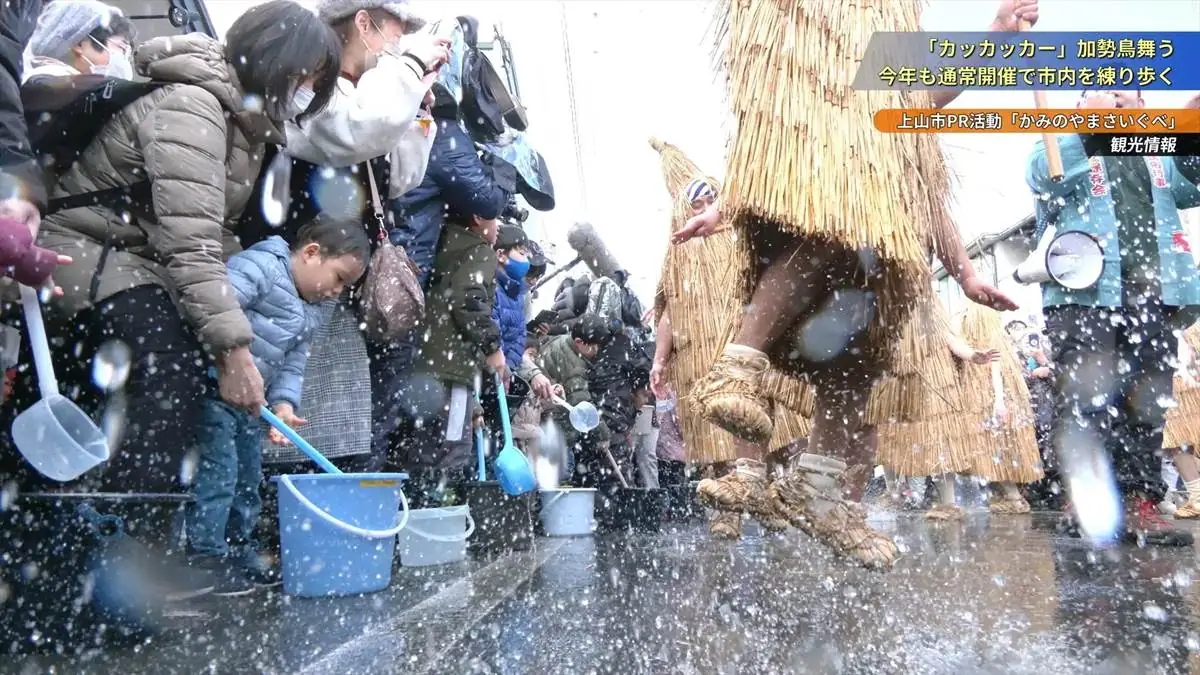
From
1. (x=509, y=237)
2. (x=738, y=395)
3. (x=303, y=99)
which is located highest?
(x=303, y=99)

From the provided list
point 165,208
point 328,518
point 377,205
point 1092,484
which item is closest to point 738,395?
point 328,518

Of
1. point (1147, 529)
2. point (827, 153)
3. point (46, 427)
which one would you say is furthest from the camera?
point (1147, 529)

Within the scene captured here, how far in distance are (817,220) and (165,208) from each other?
1554 mm

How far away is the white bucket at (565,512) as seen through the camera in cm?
461

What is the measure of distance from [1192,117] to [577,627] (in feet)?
12.3

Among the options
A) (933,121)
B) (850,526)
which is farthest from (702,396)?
(933,121)

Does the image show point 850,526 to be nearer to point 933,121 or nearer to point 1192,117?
point 933,121

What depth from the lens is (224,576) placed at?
2.32 meters

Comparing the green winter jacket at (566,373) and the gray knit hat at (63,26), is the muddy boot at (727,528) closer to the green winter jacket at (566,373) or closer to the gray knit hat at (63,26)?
the green winter jacket at (566,373)

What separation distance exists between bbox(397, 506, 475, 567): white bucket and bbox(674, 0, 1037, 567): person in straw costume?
3.96 feet

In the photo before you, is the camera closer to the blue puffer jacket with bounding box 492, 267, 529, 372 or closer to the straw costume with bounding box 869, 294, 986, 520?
the blue puffer jacket with bounding box 492, 267, 529, 372

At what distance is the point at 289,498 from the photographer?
2.28 meters

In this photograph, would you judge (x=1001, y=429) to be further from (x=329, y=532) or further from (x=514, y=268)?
(x=329, y=532)

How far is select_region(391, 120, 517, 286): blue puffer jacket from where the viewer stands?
10.9 feet
